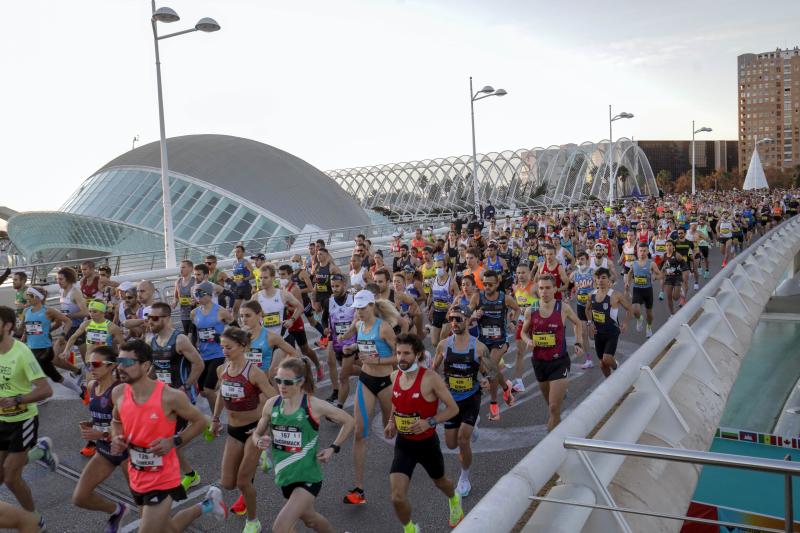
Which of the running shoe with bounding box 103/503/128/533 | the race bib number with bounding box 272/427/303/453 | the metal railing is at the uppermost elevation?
the metal railing

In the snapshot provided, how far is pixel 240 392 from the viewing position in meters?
5.11

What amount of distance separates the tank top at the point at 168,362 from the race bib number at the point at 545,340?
371cm

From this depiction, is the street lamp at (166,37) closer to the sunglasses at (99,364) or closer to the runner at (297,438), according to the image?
the sunglasses at (99,364)

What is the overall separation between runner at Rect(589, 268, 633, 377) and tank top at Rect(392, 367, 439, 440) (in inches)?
161

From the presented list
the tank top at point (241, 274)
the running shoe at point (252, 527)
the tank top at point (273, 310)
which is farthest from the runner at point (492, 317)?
the tank top at point (241, 274)

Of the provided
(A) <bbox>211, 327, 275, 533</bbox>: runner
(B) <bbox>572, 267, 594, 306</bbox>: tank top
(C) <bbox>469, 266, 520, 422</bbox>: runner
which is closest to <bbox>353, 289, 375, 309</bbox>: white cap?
(A) <bbox>211, 327, 275, 533</bbox>: runner

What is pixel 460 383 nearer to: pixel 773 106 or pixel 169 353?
pixel 169 353

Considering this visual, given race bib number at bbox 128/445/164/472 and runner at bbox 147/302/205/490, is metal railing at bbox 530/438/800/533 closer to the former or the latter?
race bib number at bbox 128/445/164/472

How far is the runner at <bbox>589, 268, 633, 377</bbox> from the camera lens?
26.7 ft

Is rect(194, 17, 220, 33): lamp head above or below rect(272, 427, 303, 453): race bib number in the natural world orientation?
above

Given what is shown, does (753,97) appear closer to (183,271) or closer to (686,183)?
(686,183)

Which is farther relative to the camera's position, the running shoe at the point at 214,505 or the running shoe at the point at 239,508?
the running shoe at the point at 239,508

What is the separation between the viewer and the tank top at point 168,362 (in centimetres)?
645

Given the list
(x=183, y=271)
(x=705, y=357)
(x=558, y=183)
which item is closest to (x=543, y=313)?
(x=705, y=357)
